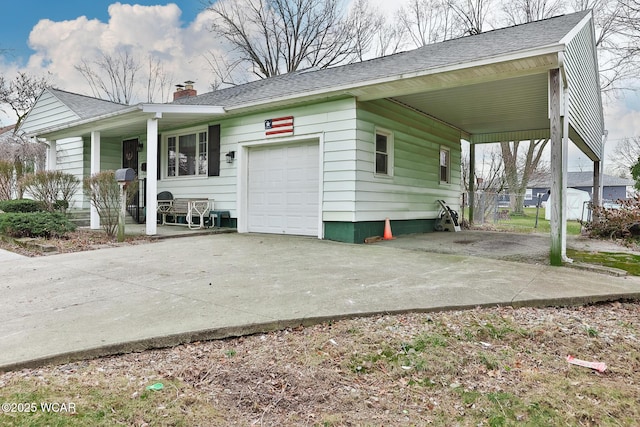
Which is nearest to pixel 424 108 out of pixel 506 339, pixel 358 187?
pixel 358 187

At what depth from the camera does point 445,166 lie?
35.6ft

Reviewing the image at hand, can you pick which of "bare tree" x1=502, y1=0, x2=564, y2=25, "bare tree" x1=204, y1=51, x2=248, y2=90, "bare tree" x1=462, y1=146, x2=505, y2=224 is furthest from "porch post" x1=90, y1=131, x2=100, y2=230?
"bare tree" x1=502, y1=0, x2=564, y2=25

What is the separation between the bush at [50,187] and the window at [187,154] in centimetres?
261

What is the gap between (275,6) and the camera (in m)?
21.8

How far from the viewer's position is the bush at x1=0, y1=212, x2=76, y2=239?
696 cm

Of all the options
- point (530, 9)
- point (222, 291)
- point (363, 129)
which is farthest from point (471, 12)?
point (222, 291)

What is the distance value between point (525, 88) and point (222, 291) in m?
6.26

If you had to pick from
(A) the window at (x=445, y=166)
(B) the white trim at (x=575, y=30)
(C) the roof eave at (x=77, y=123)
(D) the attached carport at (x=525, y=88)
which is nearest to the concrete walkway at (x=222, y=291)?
(D) the attached carport at (x=525, y=88)

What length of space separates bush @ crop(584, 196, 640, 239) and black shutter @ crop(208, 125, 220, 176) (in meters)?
8.83

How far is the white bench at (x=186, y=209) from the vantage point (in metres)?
9.07

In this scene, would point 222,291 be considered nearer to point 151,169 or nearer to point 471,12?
point 151,169

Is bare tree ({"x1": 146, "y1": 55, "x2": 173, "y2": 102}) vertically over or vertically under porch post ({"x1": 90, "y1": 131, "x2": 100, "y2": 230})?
over

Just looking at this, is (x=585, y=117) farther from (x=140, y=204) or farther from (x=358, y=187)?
(x=140, y=204)

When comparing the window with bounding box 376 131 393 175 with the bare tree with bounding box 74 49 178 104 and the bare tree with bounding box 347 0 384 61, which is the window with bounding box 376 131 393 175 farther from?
the bare tree with bounding box 74 49 178 104
